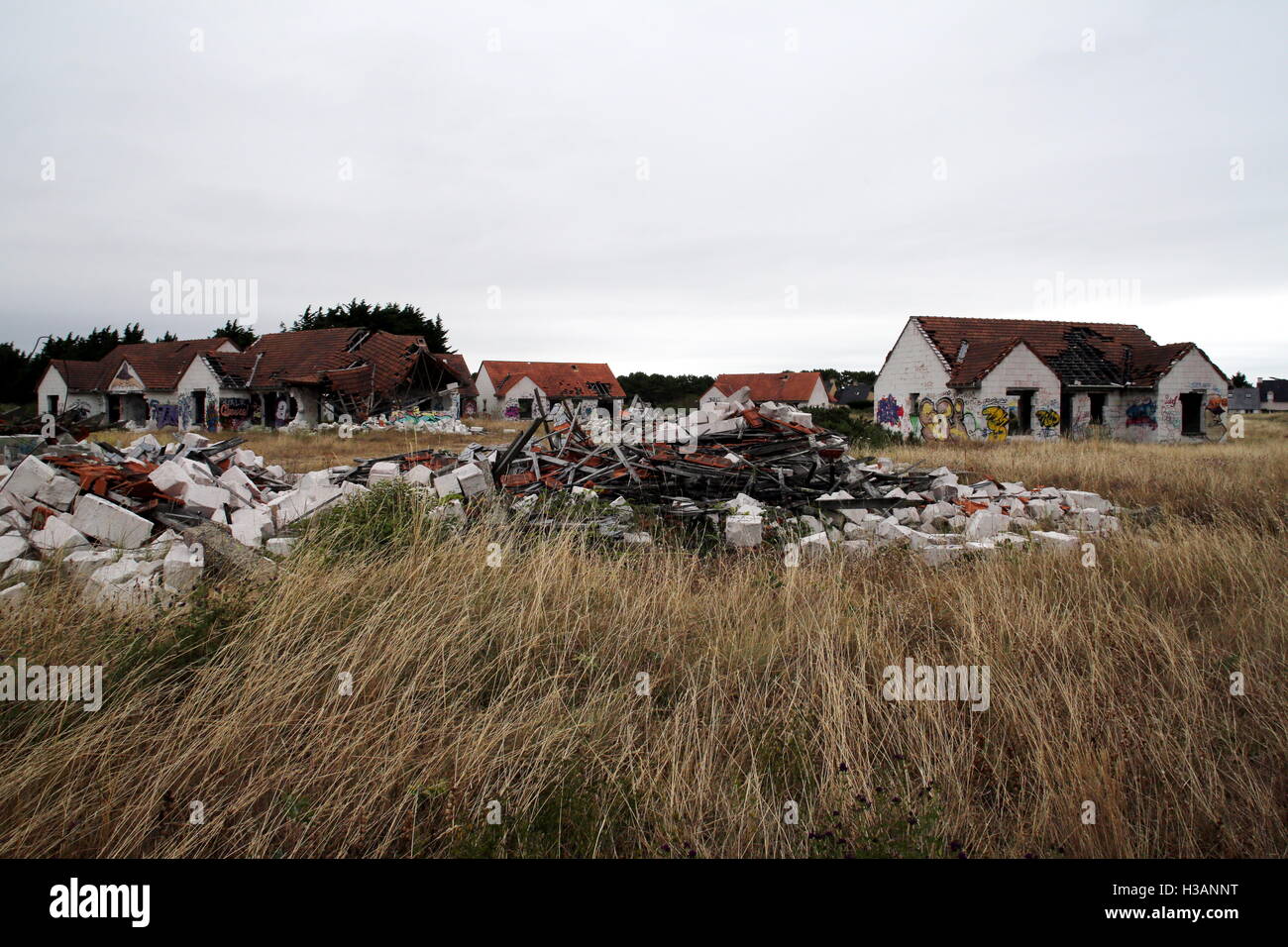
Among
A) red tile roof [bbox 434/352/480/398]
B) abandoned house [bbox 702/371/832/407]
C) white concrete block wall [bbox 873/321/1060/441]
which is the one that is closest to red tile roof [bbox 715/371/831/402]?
abandoned house [bbox 702/371/832/407]

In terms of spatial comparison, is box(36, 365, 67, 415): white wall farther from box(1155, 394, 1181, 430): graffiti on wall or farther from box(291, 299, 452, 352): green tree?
box(1155, 394, 1181, 430): graffiti on wall

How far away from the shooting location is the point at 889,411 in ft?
93.9

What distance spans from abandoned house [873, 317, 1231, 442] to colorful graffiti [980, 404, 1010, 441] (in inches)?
1.3

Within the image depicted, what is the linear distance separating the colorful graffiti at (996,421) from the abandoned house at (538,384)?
32.5 m

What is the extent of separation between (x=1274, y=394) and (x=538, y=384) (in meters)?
97.2

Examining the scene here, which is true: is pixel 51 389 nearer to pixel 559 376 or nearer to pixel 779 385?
pixel 559 376

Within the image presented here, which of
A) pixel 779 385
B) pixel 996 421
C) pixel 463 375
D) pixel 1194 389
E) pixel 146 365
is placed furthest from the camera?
pixel 779 385

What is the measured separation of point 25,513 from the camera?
6.50 m

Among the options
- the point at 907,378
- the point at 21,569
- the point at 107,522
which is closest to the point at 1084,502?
the point at 107,522

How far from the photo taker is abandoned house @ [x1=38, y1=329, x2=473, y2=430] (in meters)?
33.2

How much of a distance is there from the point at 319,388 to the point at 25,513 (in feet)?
94.7

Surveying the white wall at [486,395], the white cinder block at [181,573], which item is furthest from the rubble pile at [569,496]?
the white wall at [486,395]

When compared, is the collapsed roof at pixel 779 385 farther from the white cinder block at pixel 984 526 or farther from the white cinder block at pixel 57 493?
the white cinder block at pixel 57 493
